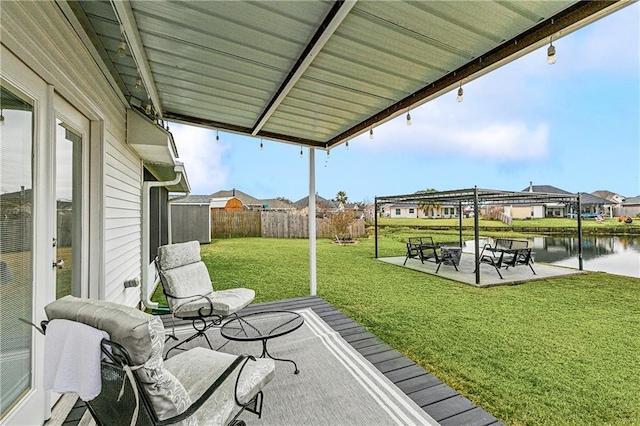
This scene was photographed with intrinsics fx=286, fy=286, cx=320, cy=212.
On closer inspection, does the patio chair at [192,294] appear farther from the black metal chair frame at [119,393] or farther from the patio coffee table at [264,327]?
the black metal chair frame at [119,393]

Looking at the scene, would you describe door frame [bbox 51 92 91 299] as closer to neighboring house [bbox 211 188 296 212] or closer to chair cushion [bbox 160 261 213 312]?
chair cushion [bbox 160 261 213 312]

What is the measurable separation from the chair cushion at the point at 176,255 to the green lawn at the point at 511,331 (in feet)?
5.18

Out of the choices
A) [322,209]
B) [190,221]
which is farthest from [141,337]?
[322,209]

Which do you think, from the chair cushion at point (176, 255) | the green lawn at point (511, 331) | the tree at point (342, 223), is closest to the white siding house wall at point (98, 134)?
the chair cushion at point (176, 255)

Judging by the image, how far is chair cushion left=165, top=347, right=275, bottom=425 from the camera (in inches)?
60.7

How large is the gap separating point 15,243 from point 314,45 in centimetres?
234

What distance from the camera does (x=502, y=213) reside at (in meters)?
22.5

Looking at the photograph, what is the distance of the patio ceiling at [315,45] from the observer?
6.22ft

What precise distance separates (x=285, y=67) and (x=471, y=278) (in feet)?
21.7

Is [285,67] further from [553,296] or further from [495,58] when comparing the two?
[553,296]

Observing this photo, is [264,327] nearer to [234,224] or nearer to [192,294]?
[192,294]

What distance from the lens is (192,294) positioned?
3.76 metres

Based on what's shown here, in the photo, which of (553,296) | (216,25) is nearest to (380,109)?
(216,25)

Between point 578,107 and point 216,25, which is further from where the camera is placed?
point 578,107
